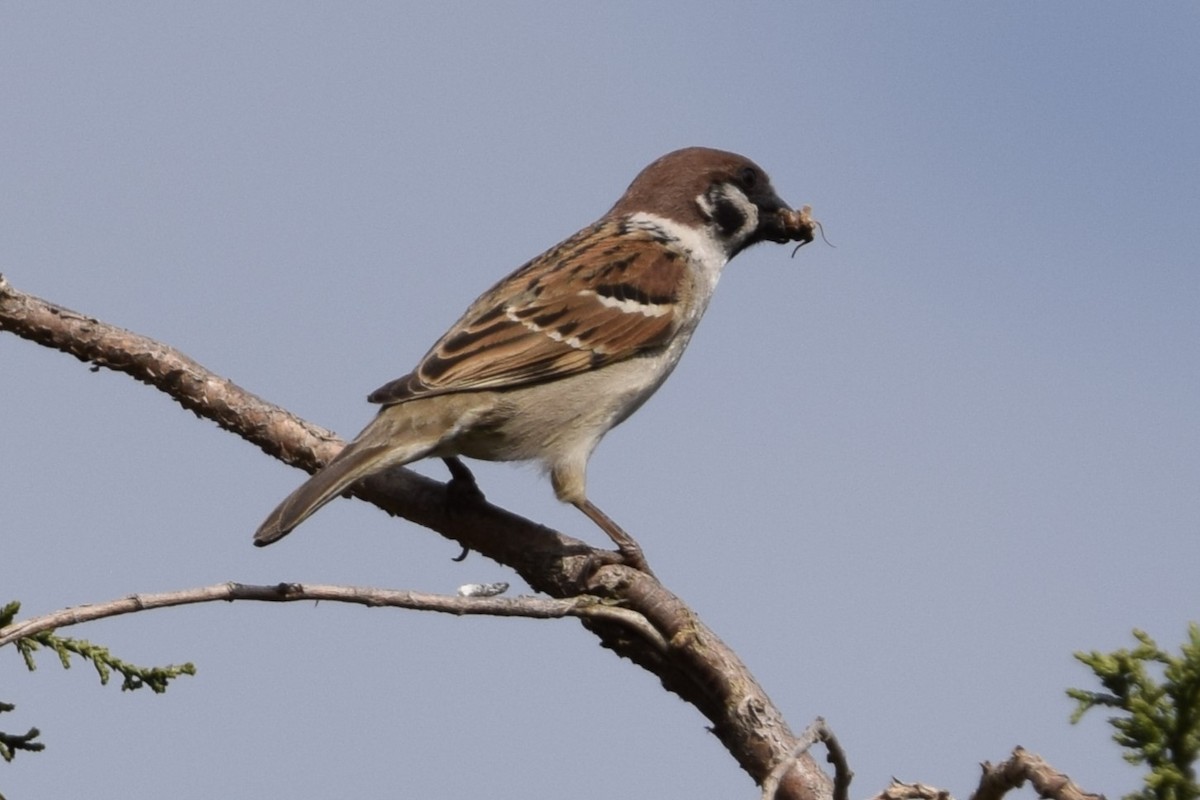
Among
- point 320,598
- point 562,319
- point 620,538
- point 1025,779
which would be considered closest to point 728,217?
point 562,319

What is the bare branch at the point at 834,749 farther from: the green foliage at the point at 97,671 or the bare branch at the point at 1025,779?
the green foliage at the point at 97,671

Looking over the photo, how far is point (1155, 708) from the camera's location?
3.18 metres

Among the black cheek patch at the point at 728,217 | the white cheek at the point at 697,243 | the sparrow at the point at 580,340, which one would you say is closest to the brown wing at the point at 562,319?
the sparrow at the point at 580,340

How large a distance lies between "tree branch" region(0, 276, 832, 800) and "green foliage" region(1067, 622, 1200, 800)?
1084 mm

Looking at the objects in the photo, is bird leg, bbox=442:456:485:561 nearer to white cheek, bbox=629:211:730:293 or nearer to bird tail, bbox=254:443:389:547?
bird tail, bbox=254:443:389:547

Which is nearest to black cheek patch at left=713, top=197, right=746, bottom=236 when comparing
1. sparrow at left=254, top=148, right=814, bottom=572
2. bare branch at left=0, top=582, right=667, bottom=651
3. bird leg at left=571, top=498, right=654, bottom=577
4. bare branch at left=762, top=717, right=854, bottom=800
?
sparrow at left=254, top=148, right=814, bottom=572

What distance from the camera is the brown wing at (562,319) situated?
6574 millimetres

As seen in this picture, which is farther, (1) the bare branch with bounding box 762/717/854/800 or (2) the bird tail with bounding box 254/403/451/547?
(2) the bird tail with bounding box 254/403/451/547

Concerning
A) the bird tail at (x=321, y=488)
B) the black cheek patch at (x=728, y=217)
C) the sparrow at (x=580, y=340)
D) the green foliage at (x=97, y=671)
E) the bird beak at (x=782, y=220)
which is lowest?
the green foliage at (x=97, y=671)

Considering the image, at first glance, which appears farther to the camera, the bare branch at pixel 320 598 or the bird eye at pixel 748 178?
the bird eye at pixel 748 178

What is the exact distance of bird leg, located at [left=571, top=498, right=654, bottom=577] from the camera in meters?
5.66

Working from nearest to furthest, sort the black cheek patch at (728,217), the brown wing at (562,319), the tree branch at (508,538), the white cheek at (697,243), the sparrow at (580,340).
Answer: the tree branch at (508,538) → the sparrow at (580,340) → the brown wing at (562,319) → the white cheek at (697,243) → the black cheek patch at (728,217)

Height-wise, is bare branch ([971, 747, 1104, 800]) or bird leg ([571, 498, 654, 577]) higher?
bird leg ([571, 498, 654, 577])

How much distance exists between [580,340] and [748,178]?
1.80 m
